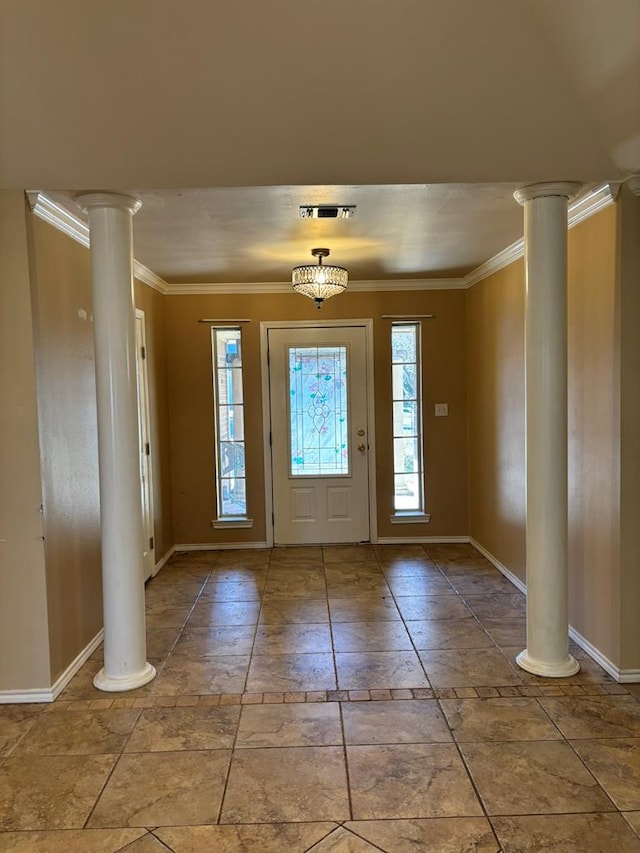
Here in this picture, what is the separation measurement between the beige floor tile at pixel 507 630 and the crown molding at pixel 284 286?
2.84 m

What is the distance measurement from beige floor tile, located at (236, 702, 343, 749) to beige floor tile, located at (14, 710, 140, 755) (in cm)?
49

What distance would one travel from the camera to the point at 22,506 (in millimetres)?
2570

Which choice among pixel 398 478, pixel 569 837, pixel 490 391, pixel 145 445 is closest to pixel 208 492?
pixel 145 445

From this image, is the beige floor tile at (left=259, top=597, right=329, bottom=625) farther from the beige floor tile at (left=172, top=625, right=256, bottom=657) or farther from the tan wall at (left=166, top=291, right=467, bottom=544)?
the tan wall at (left=166, top=291, right=467, bottom=544)

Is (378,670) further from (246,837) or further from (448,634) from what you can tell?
(246,837)

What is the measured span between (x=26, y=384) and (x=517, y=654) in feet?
8.87

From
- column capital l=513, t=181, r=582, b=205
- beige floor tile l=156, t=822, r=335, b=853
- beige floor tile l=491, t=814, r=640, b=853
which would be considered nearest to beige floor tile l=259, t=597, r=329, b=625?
beige floor tile l=156, t=822, r=335, b=853

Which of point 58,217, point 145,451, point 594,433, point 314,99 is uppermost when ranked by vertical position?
point 314,99

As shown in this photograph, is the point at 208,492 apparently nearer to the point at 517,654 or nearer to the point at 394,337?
the point at 394,337

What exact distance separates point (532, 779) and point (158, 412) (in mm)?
3688

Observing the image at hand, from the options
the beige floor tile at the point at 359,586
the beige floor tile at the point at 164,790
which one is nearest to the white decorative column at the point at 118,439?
the beige floor tile at the point at 164,790

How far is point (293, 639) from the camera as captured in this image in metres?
3.22

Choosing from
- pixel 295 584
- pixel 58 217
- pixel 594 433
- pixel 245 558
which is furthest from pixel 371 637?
pixel 58 217

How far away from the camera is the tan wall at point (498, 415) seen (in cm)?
391
